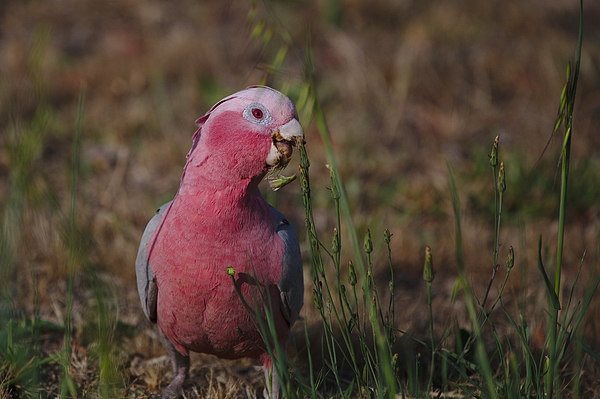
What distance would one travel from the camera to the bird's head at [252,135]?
189cm

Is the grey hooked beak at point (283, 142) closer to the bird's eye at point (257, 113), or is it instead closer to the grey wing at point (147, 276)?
the bird's eye at point (257, 113)

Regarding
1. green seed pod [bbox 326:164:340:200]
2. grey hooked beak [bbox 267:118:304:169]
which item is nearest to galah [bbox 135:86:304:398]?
grey hooked beak [bbox 267:118:304:169]

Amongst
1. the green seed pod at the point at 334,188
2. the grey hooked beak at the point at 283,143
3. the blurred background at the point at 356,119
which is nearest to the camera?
the green seed pod at the point at 334,188

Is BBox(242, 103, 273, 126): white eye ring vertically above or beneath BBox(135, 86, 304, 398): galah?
above

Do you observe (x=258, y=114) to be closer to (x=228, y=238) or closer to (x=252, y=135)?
(x=252, y=135)

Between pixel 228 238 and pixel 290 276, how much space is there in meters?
0.26

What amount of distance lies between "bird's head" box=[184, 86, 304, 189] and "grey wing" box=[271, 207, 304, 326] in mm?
269

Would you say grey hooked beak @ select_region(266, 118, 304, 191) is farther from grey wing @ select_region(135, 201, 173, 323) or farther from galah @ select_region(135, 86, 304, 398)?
grey wing @ select_region(135, 201, 173, 323)

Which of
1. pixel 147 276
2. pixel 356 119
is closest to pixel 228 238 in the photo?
pixel 147 276

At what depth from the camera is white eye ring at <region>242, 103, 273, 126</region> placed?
189 centimetres

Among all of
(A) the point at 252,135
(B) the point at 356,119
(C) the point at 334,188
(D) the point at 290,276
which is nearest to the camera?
Result: (C) the point at 334,188

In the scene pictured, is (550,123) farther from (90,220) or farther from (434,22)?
(90,220)

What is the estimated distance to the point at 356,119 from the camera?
488 cm

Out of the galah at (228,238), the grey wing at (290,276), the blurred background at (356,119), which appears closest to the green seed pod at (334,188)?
the galah at (228,238)
